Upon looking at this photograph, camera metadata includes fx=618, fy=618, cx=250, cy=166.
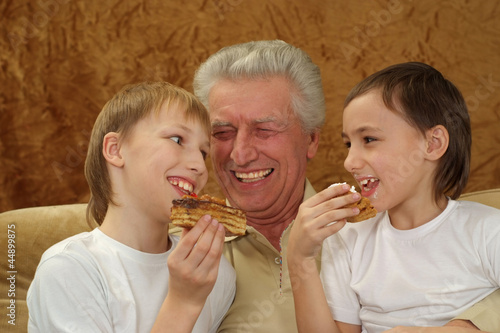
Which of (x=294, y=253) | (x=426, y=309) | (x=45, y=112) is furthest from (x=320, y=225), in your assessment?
(x=45, y=112)

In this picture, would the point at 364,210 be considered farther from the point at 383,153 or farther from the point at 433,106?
the point at 433,106

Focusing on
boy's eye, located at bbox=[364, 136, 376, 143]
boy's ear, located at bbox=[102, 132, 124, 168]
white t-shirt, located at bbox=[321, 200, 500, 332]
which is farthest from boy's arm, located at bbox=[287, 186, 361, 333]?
boy's ear, located at bbox=[102, 132, 124, 168]

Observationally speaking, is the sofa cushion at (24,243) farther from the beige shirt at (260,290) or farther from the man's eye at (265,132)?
the man's eye at (265,132)

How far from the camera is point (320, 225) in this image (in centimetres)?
191

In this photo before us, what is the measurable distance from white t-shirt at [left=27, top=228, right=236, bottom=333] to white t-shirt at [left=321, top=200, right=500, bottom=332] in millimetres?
538

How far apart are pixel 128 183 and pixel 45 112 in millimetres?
1537

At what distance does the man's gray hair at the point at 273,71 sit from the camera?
8.26 ft

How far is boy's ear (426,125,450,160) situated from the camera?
6.91 ft

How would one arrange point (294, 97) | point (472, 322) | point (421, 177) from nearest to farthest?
point (472, 322) < point (421, 177) < point (294, 97)

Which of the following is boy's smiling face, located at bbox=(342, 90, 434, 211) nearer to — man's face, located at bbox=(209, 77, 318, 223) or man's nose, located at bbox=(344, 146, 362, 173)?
man's nose, located at bbox=(344, 146, 362, 173)

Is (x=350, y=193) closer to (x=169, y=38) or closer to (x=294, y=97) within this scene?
(x=294, y=97)

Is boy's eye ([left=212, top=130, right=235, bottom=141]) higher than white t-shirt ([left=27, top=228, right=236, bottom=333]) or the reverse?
higher

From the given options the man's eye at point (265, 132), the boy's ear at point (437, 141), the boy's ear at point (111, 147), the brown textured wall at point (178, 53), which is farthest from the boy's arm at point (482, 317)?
the brown textured wall at point (178, 53)

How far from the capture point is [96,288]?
5.95 feet
